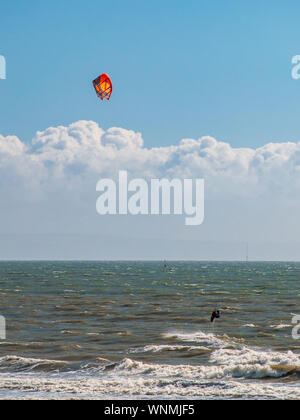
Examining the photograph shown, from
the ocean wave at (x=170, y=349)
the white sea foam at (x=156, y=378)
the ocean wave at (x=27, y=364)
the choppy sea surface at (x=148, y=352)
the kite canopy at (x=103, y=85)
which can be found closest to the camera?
the white sea foam at (x=156, y=378)

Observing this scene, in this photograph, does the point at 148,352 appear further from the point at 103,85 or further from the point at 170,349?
the point at 103,85

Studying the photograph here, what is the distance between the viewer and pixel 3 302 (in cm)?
5916

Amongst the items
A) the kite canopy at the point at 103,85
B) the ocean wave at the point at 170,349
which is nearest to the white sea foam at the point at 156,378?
the ocean wave at the point at 170,349

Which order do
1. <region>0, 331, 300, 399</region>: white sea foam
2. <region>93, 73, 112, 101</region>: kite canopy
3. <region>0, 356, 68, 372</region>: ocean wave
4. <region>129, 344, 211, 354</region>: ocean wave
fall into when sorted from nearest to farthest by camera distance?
<region>0, 331, 300, 399</region>: white sea foam → <region>0, 356, 68, 372</region>: ocean wave → <region>129, 344, 211, 354</region>: ocean wave → <region>93, 73, 112, 101</region>: kite canopy

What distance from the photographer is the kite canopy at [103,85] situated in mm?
43125

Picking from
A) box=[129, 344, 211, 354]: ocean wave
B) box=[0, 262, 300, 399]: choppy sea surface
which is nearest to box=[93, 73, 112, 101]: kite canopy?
box=[0, 262, 300, 399]: choppy sea surface

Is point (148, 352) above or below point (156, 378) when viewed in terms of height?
below

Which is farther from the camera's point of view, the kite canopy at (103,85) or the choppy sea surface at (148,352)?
the kite canopy at (103,85)

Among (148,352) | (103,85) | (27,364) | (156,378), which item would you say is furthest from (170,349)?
(103,85)

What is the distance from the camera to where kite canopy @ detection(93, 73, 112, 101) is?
43.1 metres

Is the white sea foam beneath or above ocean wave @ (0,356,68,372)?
above

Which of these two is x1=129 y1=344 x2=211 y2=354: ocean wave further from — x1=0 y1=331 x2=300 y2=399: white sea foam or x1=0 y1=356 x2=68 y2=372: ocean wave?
x1=0 y1=356 x2=68 y2=372: ocean wave

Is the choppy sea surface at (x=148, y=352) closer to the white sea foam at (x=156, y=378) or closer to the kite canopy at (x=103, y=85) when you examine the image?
the white sea foam at (x=156, y=378)

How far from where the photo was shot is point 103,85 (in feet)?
143
